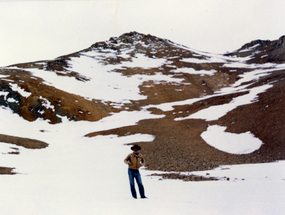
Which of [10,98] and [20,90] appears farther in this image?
[20,90]

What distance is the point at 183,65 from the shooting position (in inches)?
3418

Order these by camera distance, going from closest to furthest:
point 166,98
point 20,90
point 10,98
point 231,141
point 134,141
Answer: point 231,141, point 134,141, point 10,98, point 20,90, point 166,98

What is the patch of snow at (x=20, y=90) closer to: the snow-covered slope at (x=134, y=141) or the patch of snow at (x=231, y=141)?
the snow-covered slope at (x=134, y=141)

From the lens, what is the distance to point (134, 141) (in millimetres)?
29922

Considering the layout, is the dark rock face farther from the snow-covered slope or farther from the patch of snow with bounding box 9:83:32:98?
the patch of snow with bounding box 9:83:32:98

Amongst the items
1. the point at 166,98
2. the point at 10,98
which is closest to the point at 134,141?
the point at 10,98

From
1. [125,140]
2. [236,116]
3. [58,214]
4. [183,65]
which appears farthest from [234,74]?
[58,214]

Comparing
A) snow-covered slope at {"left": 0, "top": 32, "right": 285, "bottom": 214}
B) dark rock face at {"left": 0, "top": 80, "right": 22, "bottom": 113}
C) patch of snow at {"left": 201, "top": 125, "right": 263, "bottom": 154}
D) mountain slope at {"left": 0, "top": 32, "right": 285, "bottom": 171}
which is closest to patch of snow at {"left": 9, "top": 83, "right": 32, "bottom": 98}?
mountain slope at {"left": 0, "top": 32, "right": 285, "bottom": 171}

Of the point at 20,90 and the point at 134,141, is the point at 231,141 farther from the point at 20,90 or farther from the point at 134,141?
the point at 20,90

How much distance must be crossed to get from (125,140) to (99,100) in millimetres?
23877

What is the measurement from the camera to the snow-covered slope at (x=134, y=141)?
29.2ft

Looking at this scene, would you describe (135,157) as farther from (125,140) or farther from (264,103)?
(264,103)

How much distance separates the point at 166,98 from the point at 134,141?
2888 cm

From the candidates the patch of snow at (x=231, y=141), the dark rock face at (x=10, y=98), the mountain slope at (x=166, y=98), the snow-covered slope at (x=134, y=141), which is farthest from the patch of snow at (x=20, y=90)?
the patch of snow at (x=231, y=141)
